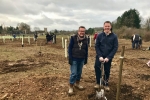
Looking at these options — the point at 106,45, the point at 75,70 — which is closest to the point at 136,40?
the point at 106,45

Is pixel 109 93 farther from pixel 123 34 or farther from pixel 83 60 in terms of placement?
pixel 123 34

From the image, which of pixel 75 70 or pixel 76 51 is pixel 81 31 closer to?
pixel 76 51

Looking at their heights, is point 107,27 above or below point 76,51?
above

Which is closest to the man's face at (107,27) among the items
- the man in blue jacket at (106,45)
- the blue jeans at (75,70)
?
the man in blue jacket at (106,45)

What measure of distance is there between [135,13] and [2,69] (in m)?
68.9

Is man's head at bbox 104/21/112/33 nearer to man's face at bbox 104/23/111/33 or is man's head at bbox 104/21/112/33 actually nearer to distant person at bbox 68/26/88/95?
man's face at bbox 104/23/111/33

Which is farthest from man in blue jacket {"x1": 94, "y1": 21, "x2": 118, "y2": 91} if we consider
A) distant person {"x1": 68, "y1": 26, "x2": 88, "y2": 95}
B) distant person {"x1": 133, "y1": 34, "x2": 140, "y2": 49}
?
distant person {"x1": 133, "y1": 34, "x2": 140, "y2": 49}

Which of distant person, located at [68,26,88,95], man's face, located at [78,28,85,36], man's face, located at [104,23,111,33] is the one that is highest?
man's face, located at [104,23,111,33]

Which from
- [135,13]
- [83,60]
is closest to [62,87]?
[83,60]

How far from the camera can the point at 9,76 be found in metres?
8.91

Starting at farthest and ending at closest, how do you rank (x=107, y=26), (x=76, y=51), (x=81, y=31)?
(x=76, y=51), (x=81, y=31), (x=107, y=26)

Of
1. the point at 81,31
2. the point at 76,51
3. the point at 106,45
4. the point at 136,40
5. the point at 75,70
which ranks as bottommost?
the point at 75,70

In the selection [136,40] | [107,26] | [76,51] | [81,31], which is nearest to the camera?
[107,26]

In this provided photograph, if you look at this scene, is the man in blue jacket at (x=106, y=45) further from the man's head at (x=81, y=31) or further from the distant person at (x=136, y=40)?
the distant person at (x=136, y=40)
